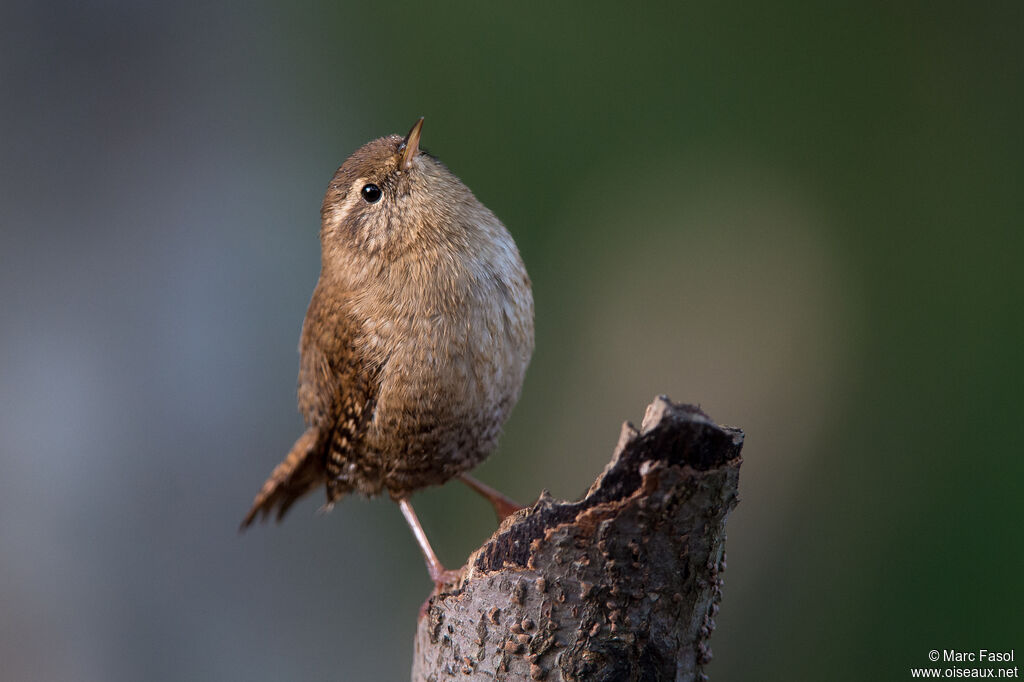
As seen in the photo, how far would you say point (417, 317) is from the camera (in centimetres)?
219

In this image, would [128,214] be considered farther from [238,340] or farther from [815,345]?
[815,345]

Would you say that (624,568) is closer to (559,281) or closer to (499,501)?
(499,501)

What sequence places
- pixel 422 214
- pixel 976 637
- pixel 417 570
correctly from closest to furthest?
pixel 422 214 < pixel 976 637 < pixel 417 570

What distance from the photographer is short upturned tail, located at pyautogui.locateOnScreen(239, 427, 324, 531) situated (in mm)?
2701

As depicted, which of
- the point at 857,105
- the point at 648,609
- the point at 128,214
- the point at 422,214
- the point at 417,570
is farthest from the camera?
the point at 417,570

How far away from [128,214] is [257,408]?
123 centimetres

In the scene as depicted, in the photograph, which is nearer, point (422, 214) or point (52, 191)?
point (422, 214)

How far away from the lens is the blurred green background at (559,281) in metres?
3.97

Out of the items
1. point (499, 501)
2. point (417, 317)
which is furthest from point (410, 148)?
point (499, 501)

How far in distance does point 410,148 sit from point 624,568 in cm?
125

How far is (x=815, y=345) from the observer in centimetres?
430

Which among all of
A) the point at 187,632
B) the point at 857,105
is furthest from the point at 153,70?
the point at 857,105

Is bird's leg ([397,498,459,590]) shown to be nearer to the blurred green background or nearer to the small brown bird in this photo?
the small brown bird

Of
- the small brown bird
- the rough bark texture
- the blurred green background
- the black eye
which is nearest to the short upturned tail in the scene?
the small brown bird
